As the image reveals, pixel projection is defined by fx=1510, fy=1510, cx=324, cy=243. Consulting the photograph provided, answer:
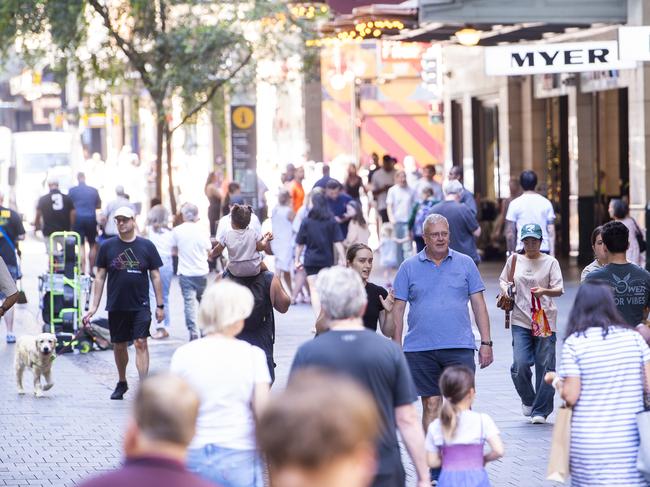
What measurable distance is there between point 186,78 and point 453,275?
19.0 m

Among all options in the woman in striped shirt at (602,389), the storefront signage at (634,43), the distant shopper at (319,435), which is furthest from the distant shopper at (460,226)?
the distant shopper at (319,435)

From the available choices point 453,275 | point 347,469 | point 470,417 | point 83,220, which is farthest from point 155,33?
point 347,469

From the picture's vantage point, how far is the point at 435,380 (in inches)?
355

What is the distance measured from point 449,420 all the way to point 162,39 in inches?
836

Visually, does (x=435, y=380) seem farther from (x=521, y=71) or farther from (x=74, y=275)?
(x=74, y=275)

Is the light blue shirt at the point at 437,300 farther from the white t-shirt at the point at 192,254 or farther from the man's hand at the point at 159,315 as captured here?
the white t-shirt at the point at 192,254

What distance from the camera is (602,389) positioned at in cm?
679

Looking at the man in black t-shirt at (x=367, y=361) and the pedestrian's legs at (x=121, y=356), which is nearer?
the man in black t-shirt at (x=367, y=361)

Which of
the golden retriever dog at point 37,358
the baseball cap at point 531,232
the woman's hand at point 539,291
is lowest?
the golden retriever dog at point 37,358

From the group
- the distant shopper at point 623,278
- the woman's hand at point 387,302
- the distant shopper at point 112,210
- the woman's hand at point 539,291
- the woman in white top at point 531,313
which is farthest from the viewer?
the distant shopper at point 112,210

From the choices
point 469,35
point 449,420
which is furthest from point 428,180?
point 449,420

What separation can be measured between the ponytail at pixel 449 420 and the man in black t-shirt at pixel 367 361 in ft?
2.70

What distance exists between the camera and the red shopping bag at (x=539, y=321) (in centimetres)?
1096

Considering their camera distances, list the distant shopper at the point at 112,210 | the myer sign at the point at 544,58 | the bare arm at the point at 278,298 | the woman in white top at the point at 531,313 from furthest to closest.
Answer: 1. the distant shopper at the point at 112,210
2. the myer sign at the point at 544,58
3. the woman in white top at the point at 531,313
4. the bare arm at the point at 278,298
